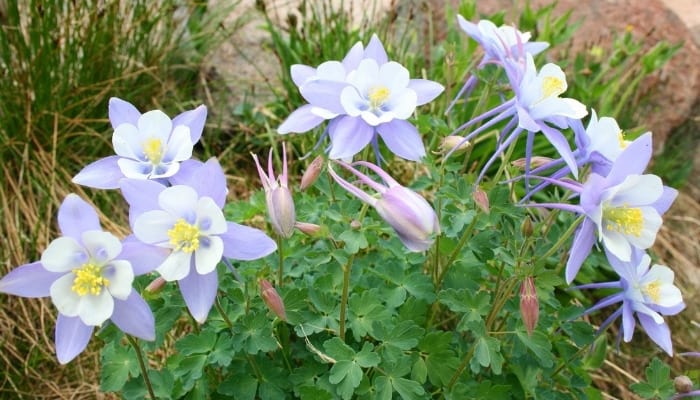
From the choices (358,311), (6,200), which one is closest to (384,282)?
(358,311)

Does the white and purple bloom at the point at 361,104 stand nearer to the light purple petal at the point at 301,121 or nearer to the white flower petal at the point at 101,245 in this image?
the light purple petal at the point at 301,121

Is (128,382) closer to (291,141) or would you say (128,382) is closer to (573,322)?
(573,322)

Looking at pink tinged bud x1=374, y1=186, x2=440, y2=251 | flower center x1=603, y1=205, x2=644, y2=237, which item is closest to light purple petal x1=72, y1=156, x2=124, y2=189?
pink tinged bud x1=374, y1=186, x2=440, y2=251

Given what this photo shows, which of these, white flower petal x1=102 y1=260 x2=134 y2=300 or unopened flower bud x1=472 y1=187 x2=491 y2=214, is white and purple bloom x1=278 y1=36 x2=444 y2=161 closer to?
unopened flower bud x1=472 y1=187 x2=491 y2=214

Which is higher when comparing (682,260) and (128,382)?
(128,382)

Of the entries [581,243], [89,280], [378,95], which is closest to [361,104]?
[378,95]

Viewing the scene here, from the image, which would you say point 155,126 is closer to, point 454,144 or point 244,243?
point 244,243
